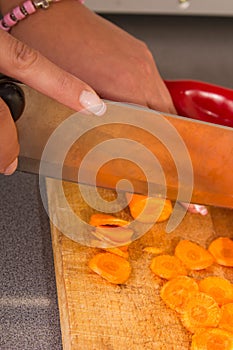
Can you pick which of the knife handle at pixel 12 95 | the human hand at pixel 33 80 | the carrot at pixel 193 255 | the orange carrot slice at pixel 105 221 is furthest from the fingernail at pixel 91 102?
the carrot at pixel 193 255

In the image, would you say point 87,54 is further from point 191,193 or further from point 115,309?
point 115,309

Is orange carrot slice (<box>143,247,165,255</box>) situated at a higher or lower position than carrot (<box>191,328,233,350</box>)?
higher

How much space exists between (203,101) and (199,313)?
0.61 meters

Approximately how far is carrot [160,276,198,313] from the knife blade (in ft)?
0.65

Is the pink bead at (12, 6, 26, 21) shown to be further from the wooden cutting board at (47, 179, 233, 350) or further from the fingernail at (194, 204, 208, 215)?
the fingernail at (194, 204, 208, 215)

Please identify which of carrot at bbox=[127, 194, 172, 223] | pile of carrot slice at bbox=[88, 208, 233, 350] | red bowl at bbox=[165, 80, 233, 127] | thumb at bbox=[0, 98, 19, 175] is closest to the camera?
thumb at bbox=[0, 98, 19, 175]

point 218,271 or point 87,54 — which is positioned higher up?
point 87,54

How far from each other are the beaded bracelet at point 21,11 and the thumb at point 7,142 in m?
0.41

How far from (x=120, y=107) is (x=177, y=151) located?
17 centimetres

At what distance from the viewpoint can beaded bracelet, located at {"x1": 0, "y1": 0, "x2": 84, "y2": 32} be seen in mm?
1668

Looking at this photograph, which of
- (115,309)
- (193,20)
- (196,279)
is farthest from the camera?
(193,20)

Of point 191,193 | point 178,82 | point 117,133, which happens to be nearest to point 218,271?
point 191,193

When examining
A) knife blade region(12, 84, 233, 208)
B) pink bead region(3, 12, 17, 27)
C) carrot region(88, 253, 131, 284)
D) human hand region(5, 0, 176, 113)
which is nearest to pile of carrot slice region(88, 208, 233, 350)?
carrot region(88, 253, 131, 284)

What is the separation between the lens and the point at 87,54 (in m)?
1.66
